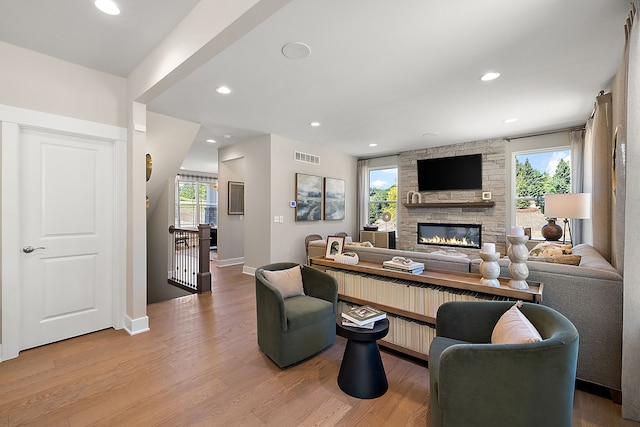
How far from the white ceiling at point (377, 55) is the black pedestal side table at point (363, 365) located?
227cm

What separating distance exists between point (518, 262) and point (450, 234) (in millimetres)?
4286

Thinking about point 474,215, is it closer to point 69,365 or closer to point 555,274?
point 555,274

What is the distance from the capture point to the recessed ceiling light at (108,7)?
6.41ft

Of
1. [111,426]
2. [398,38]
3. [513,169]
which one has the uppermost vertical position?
[398,38]

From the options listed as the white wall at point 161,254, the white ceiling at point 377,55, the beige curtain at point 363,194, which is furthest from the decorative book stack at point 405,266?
the beige curtain at point 363,194

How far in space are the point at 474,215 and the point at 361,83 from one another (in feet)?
13.3

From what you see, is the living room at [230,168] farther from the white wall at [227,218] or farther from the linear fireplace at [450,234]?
the linear fireplace at [450,234]

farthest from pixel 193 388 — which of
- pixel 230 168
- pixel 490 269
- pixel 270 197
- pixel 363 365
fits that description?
pixel 230 168

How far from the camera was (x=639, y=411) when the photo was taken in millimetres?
1725

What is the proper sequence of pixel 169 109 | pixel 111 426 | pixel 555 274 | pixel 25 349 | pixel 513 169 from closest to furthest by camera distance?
pixel 111 426 → pixel 555 274 → pixel 25 349 → pixel 169 109 → pixel 513 169

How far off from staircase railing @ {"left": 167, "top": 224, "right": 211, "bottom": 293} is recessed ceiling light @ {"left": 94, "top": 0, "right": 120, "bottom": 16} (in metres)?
2.94

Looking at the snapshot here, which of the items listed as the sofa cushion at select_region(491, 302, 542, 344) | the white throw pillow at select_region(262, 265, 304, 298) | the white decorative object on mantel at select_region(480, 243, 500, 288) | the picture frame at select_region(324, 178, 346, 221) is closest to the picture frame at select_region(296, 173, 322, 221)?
the picture frame at select_region(324, 178, 346, 221)

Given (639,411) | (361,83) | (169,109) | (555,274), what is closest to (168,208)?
(169,109)

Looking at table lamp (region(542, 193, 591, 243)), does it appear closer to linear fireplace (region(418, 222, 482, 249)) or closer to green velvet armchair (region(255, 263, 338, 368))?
linear fireplace (region(418, 222, 482, 249))
